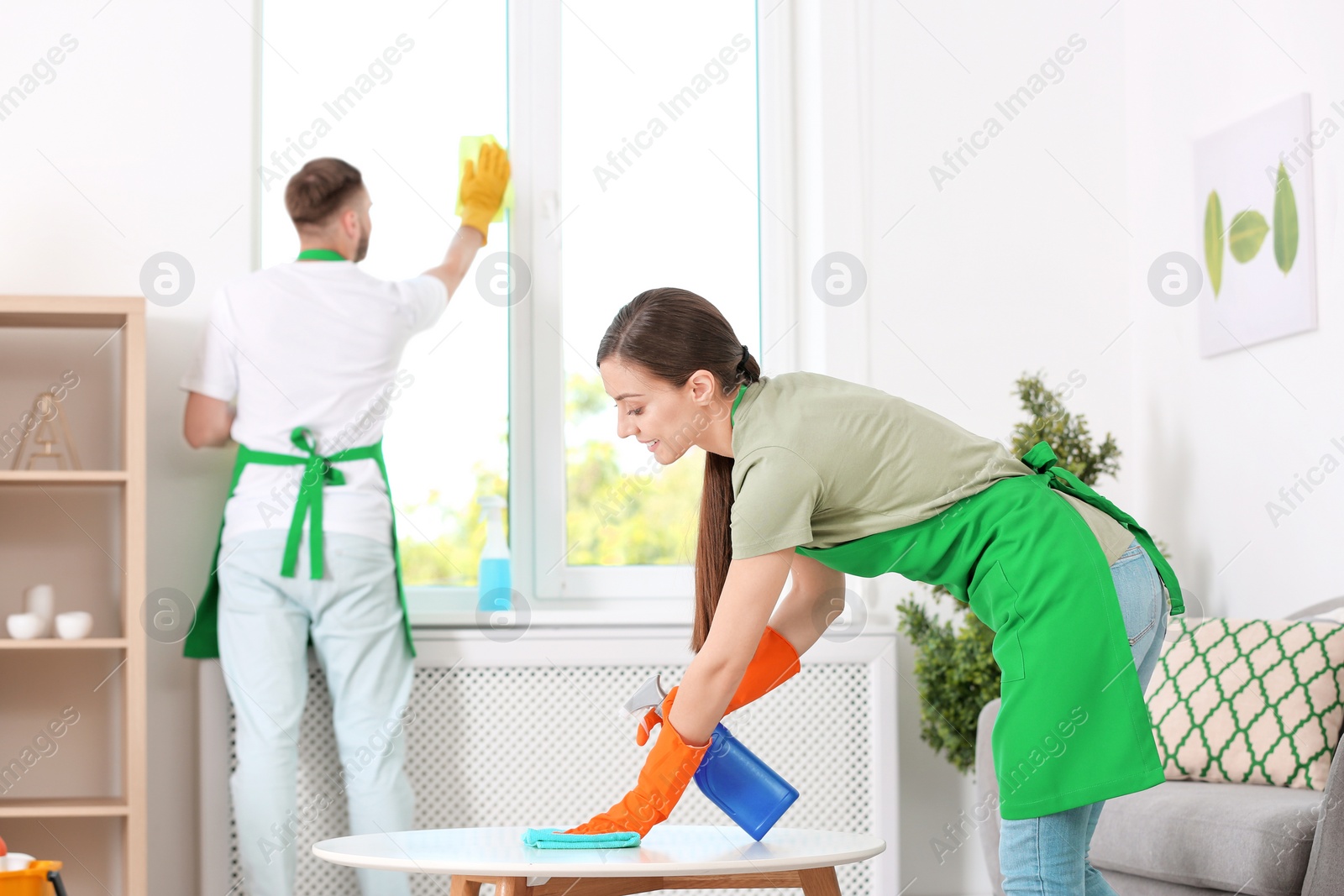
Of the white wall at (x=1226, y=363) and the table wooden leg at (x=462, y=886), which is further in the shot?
the white wall at (x=1226, y=363)

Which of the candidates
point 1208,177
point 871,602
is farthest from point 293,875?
point 1208,177

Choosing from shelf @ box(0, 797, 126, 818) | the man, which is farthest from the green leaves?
shelf @ box(0, 797, 126, 818)

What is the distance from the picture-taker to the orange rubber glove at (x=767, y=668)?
1.60 meters

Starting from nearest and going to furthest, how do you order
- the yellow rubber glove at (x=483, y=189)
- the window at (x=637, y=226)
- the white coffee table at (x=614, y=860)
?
the white coffee table at (x=614, y=860) → the yellow rubber glove at (x=483, y=189) → the window at (x=637, y=226)

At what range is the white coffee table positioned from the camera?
1.30m

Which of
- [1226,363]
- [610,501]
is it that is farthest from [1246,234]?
[610,501]

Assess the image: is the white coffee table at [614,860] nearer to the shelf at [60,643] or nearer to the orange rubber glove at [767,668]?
the orange rubber glove at [767,668]

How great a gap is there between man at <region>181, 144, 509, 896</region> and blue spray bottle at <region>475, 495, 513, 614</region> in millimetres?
271

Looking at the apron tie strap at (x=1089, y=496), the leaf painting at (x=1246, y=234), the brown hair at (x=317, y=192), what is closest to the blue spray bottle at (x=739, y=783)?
the apron tie strap at (x=1089, y=496)

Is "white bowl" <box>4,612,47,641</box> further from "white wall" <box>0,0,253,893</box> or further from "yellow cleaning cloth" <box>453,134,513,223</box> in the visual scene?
"yellow cleaning cloth" <box>453,134,513,223</box>

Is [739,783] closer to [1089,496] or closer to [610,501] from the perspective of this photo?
[1089,496]

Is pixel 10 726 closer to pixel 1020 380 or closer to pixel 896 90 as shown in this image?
pixel 1020 380

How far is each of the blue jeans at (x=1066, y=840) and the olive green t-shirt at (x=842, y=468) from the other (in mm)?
53

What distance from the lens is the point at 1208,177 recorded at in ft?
9.21
